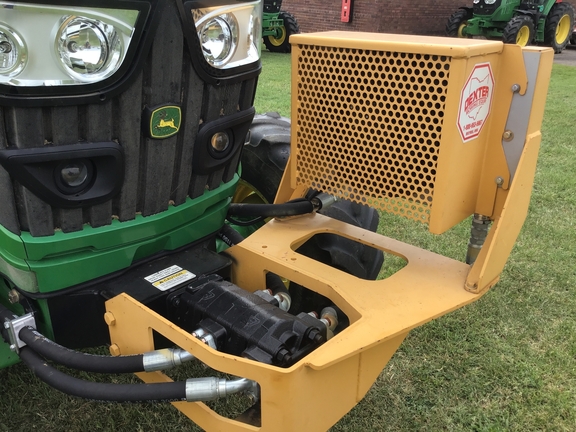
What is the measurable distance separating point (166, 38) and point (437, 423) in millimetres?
1569

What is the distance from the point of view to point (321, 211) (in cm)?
217

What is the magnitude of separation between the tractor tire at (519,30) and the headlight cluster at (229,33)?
10.4 meters

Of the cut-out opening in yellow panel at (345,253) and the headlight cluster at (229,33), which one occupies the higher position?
the headlight cluster at (229,33)

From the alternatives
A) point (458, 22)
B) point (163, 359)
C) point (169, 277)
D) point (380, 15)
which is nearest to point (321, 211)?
point (169, 277)

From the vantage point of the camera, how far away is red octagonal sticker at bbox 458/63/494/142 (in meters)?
1.50

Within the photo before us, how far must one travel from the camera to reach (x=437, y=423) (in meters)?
2.05

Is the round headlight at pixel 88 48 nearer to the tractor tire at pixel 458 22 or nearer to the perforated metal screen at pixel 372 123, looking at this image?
the perforated metal screen at pixel 372 123

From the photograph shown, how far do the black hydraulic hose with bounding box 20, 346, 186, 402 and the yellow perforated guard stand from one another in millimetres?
817

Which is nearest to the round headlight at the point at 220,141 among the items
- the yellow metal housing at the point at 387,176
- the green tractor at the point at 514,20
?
the yellow metal housing at the point at 387,176

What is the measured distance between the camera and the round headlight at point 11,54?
1.21 m

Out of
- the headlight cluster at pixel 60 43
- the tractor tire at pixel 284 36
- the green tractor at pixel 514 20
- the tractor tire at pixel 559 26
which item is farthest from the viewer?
the tractor tire at pixel 559 26

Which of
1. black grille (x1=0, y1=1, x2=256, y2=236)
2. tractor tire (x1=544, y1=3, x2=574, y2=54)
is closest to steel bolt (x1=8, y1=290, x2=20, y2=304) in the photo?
black grille (x1=0, y1=1, x2=256, y2=236)

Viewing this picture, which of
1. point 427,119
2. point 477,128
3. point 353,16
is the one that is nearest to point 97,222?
point 427,119

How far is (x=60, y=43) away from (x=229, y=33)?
0.47 meters
